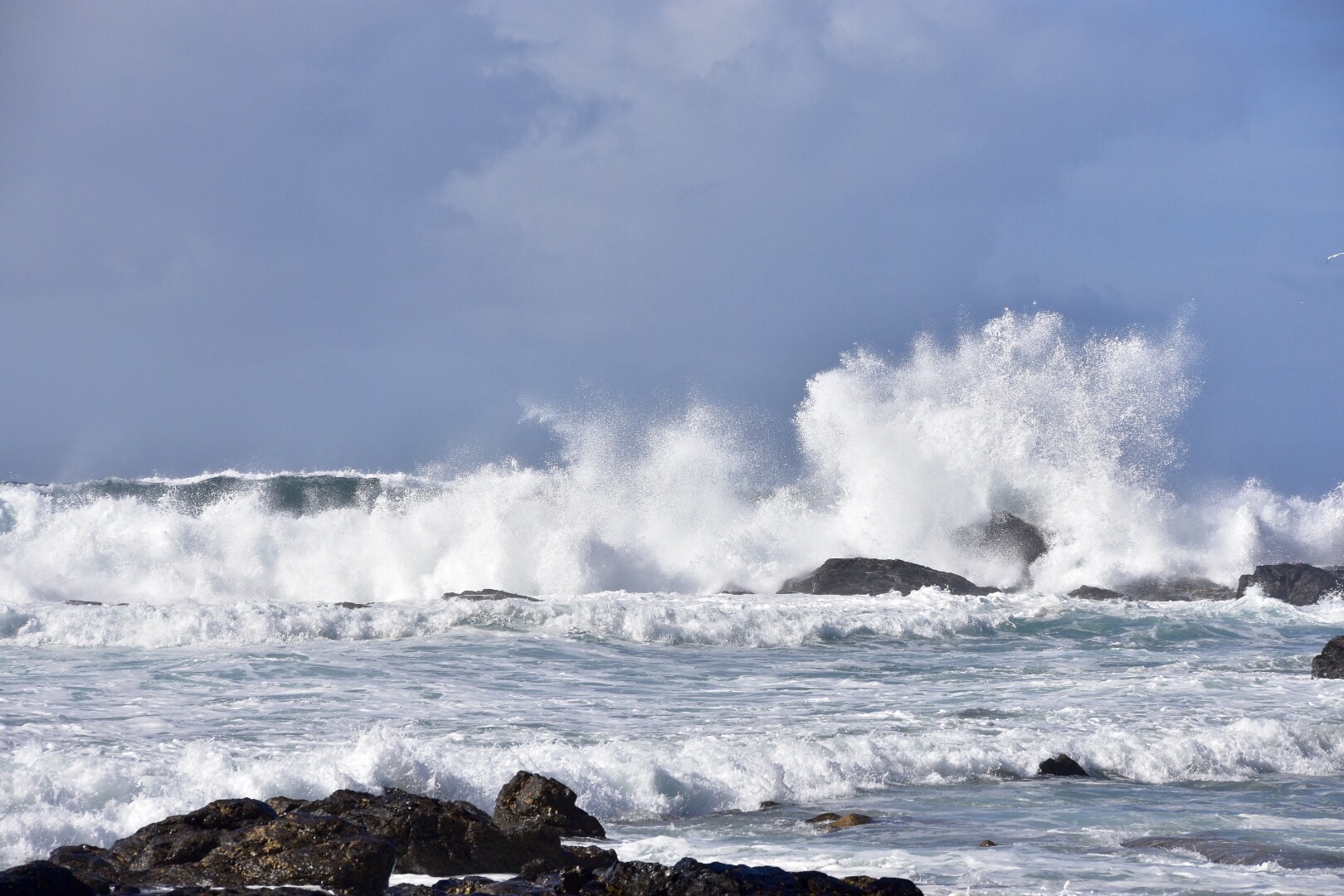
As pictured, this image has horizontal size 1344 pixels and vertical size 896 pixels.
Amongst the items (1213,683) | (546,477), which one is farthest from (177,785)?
(546,477)

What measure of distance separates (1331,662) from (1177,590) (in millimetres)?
13063

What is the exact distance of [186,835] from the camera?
5.98 meters

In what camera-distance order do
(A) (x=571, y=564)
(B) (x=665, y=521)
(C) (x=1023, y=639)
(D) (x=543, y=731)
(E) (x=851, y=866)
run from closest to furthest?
(E) (x=851, y=866) < (D) (x=543, y=731) < (C) (x=1023, y=639) < (A) (x=571, y=564) < (B) (x=665, y=521)

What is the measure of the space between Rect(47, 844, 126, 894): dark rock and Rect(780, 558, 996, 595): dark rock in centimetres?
1820

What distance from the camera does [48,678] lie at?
12.2 metres

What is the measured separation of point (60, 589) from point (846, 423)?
1801 cm

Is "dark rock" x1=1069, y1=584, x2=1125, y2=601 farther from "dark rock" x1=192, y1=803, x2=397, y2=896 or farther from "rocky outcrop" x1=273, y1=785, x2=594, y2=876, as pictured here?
"dark rock" x1=192, y1=803, x2=397, y2=896

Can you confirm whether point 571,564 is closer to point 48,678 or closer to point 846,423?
point 846,423

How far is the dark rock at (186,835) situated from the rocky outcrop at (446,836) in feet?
1.02

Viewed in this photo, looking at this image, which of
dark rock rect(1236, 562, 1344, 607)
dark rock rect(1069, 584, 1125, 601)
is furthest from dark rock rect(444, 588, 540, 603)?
dark rock rect(1236, 562, 1344, 607)

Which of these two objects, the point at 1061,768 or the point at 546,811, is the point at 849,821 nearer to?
the point at 546,811

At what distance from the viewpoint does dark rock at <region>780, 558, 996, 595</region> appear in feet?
76.0

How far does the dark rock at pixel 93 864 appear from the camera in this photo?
5.46 m

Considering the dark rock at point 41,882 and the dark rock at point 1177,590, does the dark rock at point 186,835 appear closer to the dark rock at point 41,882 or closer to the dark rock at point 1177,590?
the dark rock at point 41,882
